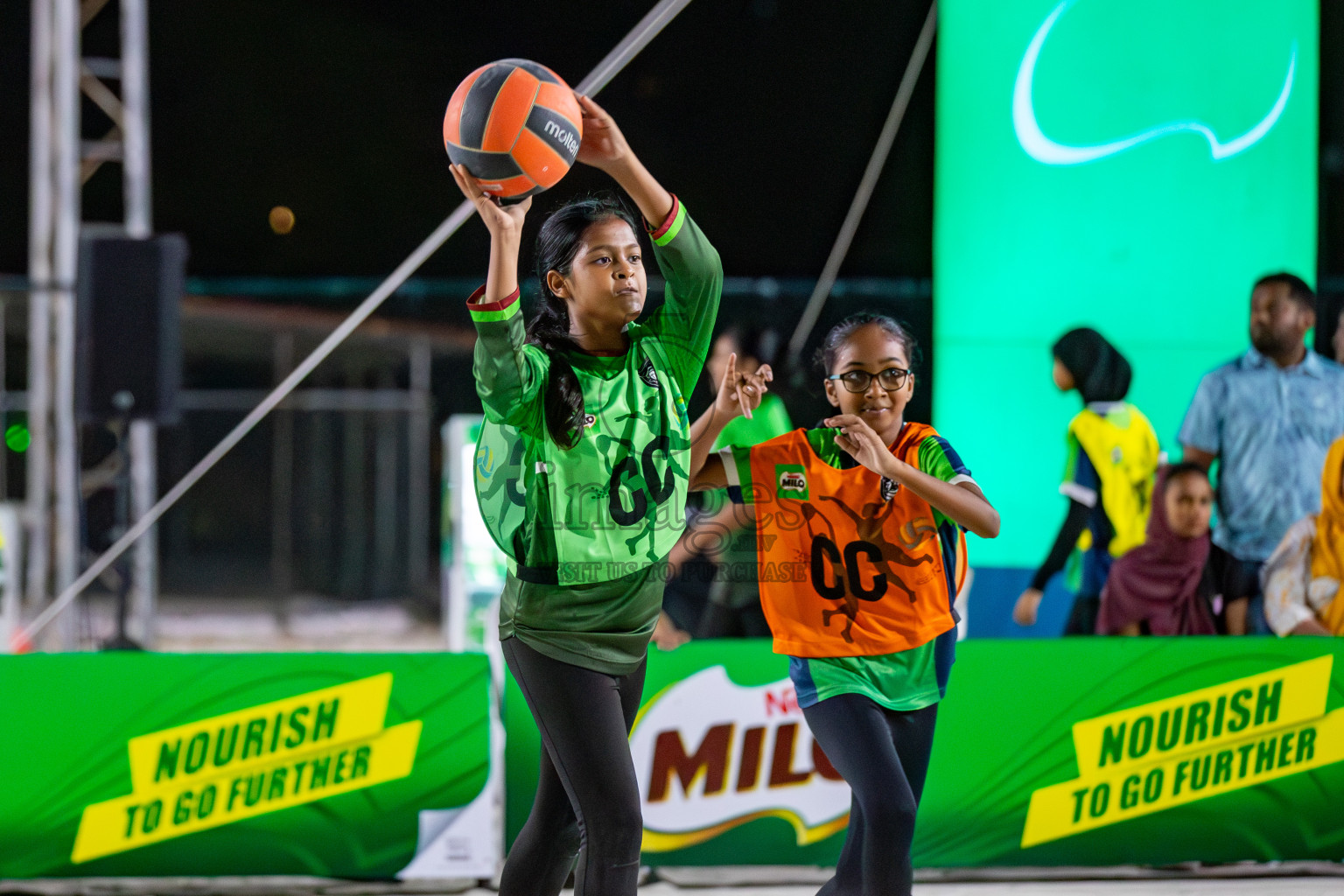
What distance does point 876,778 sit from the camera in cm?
243

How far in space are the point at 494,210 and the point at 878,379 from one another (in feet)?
3.27

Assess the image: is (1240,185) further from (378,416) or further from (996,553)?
(378,416)

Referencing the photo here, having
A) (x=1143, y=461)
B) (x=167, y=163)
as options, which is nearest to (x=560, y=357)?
(x=1143, y=461)

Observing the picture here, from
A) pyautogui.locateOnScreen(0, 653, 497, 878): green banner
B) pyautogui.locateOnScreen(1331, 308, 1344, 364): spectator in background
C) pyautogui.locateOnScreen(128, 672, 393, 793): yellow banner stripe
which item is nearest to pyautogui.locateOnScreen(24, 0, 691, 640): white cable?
pyautogui.locateOnScreen(0, 653, 497, 878): green banner

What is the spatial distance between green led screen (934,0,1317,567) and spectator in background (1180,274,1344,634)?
86 millimetres

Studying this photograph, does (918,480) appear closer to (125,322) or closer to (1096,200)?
(1096,200)

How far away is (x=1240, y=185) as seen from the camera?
4117mm

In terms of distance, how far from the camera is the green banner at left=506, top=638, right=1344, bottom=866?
140 inches

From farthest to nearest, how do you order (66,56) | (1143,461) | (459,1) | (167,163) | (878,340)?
(167,163), (66,56), (1143,461), (459,1), (878,340)

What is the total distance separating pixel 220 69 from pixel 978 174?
289 inches

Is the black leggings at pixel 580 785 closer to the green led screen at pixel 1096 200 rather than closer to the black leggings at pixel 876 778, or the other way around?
the black leggings at pixel 876 778

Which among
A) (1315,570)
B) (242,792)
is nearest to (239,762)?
(242,792)

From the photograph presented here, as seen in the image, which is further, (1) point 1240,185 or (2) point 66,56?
(2) point 66,56

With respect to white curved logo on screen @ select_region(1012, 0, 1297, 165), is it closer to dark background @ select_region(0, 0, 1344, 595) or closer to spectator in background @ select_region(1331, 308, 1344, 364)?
dark background @ select_region(0, 0, 1344, 595)
